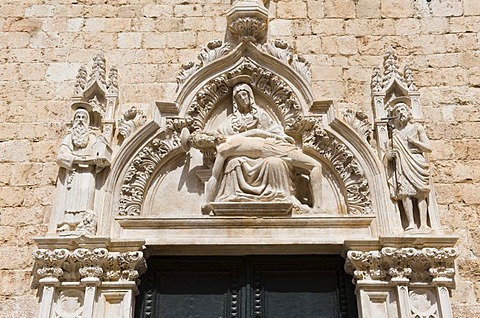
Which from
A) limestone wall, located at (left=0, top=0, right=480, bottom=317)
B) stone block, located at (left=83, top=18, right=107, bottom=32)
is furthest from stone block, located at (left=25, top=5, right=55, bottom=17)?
stone block, located at (left=83, top=18, right=107, bottom=32)

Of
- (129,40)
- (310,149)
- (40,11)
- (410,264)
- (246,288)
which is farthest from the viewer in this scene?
(40,11)

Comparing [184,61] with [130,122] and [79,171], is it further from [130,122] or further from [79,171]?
[79,171]

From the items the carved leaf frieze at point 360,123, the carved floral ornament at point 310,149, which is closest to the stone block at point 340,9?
the carved leaf frieze at point 360,123

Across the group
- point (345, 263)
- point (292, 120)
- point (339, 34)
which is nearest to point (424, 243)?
point (345, 263)

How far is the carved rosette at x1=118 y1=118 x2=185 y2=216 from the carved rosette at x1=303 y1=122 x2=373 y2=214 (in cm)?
131

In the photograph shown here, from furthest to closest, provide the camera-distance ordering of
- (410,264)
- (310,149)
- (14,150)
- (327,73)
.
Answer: (327,73), (14,150), (310,149), (410,264)

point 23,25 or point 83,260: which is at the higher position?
point 23,25

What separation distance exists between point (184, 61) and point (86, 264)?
2.53 metres

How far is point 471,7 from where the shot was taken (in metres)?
7.09

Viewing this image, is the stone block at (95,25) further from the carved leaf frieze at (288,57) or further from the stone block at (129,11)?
the carved leaf frieze at (288,57)

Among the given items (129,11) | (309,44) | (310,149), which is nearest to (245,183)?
(310,149)

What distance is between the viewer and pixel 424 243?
17.6ft

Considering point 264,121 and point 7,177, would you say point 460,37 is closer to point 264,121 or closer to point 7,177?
point 264,121

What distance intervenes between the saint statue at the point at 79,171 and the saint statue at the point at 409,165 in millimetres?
2673
